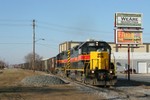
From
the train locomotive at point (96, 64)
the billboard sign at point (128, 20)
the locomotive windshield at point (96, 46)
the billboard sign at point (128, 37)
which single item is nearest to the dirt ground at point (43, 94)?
the train locomotive at point (96, 64)

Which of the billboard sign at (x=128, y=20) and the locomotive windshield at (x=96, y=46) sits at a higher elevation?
the billboard sign at (x=128, y=20)

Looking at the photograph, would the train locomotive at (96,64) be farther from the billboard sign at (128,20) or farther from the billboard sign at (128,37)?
the billboard sign at (128,20)

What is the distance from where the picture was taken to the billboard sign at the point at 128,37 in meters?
40.3

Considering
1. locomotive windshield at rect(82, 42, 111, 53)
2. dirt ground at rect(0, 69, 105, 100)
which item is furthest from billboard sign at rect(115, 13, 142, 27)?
dirt ground at rect(0, 69, 105, 100)

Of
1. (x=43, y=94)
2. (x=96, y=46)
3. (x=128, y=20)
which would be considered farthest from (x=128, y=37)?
(x=43, y=94)

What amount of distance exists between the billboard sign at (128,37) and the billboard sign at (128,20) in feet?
2.95

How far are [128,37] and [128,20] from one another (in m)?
2.19

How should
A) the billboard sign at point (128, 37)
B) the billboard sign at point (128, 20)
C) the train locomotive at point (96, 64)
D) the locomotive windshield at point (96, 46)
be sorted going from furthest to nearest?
1. the billboard sign at point (128, 20)
2. the billboard sign at point (128, 37)
3. the locomotive windshield at point (96, 46)
4. the train locomotive at point (96, 64)

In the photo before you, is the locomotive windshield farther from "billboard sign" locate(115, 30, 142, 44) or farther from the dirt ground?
"billboard sign" locate(115, 30, 142, 44)

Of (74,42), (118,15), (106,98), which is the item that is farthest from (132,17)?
(74,42)

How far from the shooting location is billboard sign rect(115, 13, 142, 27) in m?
40.8

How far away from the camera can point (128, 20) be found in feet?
135

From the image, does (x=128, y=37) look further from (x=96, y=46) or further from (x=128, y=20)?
(x=96, y=46)

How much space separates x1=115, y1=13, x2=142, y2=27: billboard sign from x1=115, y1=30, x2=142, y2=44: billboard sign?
90 centimetres
